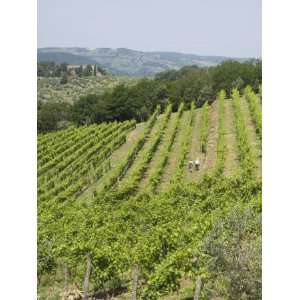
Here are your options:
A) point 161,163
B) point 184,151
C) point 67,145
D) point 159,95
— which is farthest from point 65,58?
point 161,163

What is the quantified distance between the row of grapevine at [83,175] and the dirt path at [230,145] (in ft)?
21.2

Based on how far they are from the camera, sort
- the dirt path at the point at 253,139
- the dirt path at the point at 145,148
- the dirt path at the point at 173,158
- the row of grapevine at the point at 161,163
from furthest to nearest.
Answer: the dirt path at the point at 145,148 < the dirt path at the point at 173,158 < the dirt path at the point at 253,139 < the row of grapevine at the point at 161,163

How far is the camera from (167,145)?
95.7 feet

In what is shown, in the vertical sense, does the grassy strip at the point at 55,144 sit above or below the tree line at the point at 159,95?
below

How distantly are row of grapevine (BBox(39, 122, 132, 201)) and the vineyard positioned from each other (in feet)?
0.20

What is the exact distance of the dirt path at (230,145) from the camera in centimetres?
2331

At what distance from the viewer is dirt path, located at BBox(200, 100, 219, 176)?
24944 mm

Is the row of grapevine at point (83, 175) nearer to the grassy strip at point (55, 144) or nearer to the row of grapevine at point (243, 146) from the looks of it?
the grassy strip at point (55, 144)

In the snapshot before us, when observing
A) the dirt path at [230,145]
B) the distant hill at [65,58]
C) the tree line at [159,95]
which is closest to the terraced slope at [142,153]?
the dirt path at [230,145]

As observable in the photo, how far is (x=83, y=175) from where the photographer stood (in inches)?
1061

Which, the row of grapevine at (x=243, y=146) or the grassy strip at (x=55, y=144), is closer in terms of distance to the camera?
the row of grapevine at (x=243, y=146)

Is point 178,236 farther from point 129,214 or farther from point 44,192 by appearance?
point 44,192
